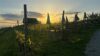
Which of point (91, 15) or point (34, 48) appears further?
point (91, 15)

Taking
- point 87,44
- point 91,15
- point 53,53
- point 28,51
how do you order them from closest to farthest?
1. point 28,51
2. point 53,53
3. point 87,44
4. point 91,15

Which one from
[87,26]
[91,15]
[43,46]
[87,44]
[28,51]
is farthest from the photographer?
[91,15]

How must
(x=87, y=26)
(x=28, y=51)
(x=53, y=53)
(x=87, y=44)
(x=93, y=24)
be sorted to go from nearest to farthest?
1. (x=28, y=51)
2. (x=53, y=53)
3. (x=87, y=44)
4. (x=87, y=26)
5. (x=93, y=24)

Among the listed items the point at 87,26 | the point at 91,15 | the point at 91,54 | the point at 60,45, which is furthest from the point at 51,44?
the point at 91,15

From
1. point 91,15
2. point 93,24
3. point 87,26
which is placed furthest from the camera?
point 91,15

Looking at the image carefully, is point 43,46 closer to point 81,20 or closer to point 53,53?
point 53,53

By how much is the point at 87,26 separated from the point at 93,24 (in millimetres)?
6601

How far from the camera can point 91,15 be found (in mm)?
74188

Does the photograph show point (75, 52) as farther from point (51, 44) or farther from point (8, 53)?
point (8, 53)

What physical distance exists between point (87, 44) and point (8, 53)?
8503 mm

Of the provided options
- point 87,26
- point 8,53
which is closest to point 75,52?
point 8,53

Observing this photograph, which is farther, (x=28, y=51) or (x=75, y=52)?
(x=75, y=52)

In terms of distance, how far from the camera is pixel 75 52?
33.3m

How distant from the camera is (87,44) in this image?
128 feet
